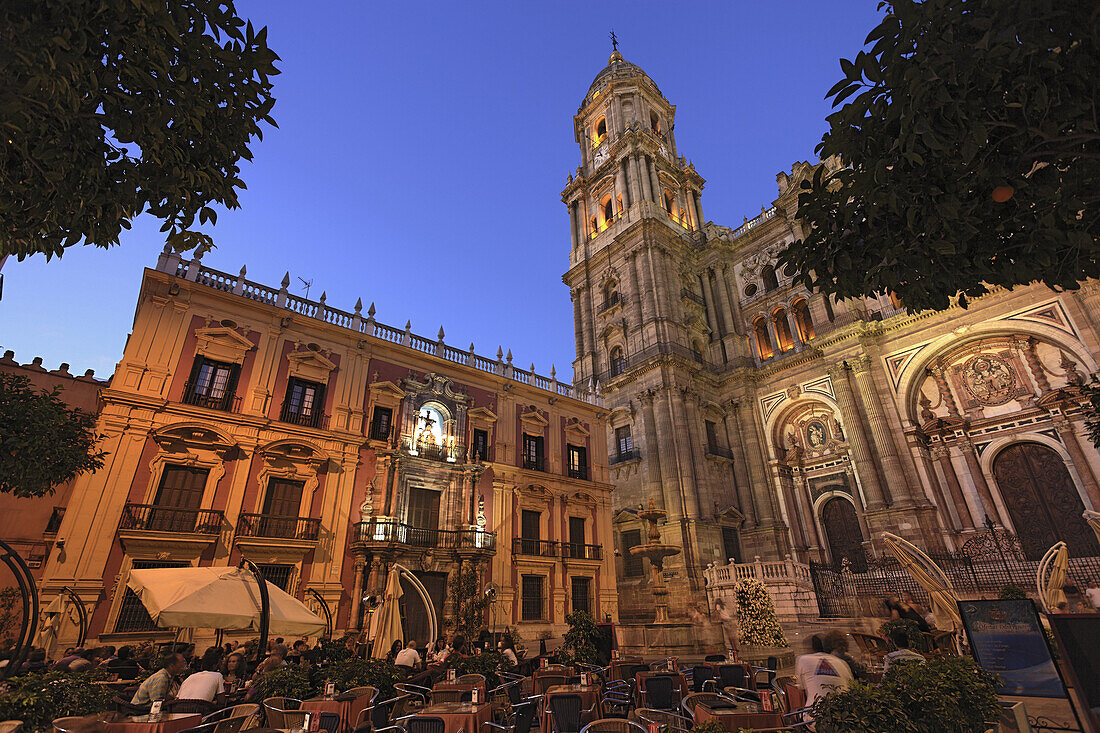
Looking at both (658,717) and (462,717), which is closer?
(658,717)

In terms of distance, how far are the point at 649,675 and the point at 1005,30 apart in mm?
7897

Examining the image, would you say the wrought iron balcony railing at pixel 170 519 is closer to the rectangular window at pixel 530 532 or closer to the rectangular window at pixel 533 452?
the rectangular window at pixel 530 532

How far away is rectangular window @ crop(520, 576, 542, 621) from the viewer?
17516mm

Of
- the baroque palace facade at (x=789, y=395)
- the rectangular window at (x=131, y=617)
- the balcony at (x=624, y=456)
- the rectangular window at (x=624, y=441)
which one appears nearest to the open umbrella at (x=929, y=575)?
the baroque palace facade at (x=789, y=395)

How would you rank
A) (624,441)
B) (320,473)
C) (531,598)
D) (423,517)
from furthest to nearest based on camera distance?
(624,441) → (531,598) → (423,517) → (320,473)

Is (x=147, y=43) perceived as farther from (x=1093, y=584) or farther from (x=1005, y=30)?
(x=1093, y=584)

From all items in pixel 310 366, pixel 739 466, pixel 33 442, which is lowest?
pixel 33 442

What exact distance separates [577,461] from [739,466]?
10019mm

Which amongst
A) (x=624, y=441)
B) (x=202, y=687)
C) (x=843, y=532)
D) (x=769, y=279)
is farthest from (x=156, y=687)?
(x=769, y=279)

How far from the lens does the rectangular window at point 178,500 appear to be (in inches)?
497

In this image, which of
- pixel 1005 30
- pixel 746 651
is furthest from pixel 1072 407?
pixel 1005 30

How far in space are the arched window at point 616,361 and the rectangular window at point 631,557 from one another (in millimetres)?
9011

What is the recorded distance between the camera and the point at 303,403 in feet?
52.3

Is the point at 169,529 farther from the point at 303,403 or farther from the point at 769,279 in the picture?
the point at 769,279
